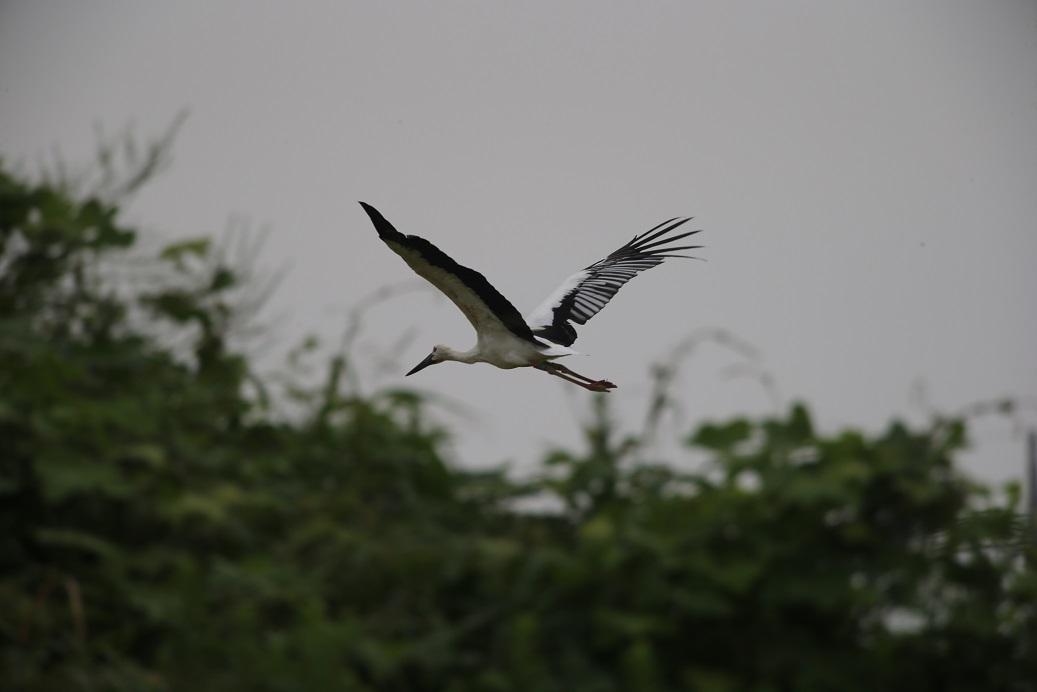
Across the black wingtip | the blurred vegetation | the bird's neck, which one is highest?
the bird's neck

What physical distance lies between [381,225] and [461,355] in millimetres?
4941

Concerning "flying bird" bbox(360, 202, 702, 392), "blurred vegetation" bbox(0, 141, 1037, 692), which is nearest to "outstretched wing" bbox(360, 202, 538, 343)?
"flying bird" bbox(360, 202, 702, 392)

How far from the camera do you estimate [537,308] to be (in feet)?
46.8

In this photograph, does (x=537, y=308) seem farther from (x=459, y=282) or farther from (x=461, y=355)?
(x=459, y=282)

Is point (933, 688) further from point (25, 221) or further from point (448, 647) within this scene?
point (25, 221)

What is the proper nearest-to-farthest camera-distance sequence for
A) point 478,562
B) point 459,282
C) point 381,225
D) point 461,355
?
point 478,562
point 381,225
point 459,282
point 461,355

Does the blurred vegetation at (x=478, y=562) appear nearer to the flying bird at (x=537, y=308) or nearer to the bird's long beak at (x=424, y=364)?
the flying bird at (x=537, y=308)

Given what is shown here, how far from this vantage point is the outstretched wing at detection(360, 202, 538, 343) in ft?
30.7

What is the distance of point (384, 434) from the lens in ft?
12.2

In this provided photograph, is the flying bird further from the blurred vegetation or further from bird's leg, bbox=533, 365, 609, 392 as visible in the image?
the blurred vegetation

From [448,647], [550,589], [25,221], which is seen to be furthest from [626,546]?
[25,221]

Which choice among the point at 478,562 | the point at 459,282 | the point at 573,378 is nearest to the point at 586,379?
the point at 573,378

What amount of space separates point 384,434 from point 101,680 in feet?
3.34

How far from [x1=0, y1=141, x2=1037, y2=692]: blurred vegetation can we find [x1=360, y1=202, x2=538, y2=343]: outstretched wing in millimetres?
5010
